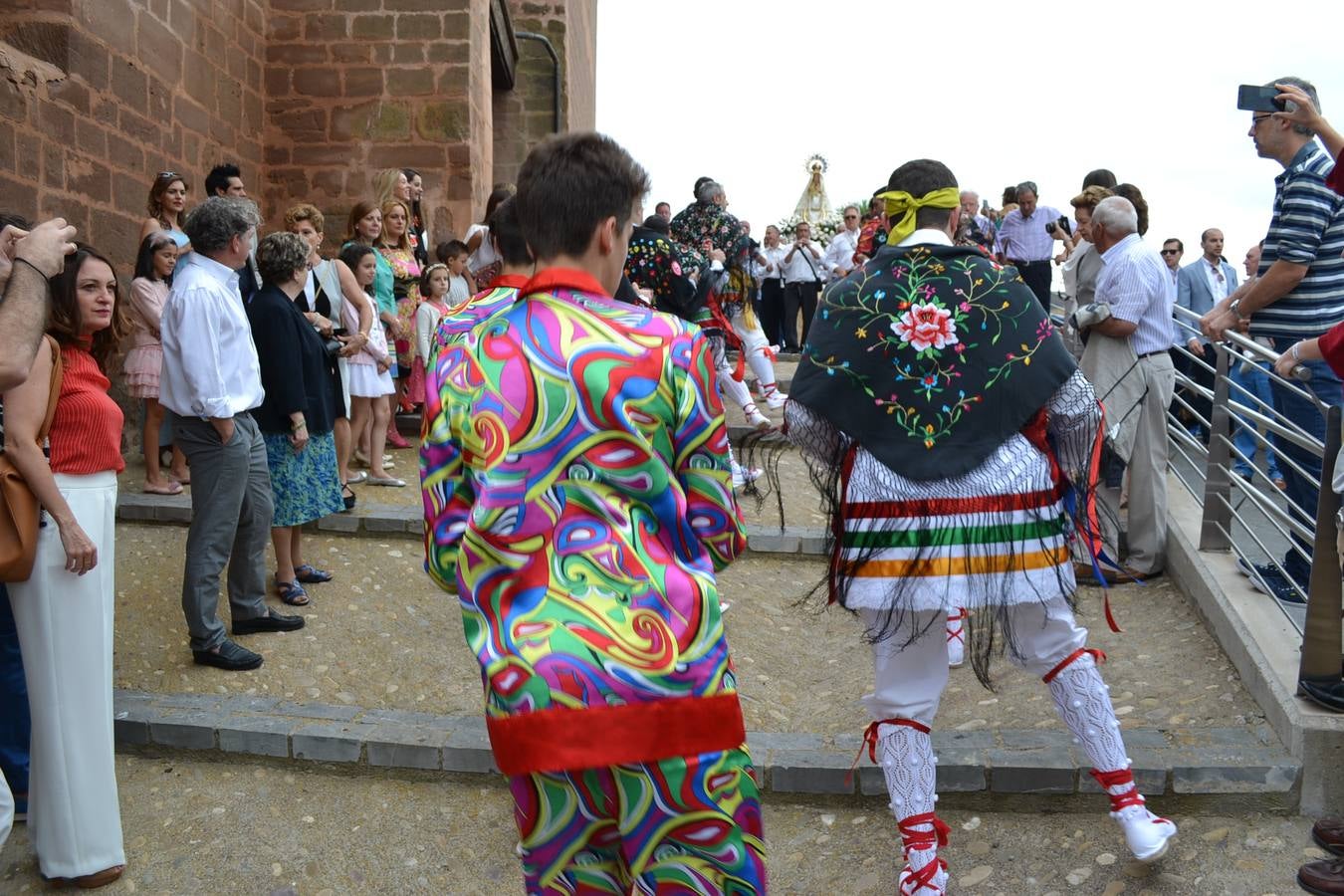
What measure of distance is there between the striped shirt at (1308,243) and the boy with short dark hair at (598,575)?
147 inches

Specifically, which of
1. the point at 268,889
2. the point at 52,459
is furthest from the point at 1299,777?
the point at 52,459

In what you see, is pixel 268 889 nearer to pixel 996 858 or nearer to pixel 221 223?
pixel 996 858

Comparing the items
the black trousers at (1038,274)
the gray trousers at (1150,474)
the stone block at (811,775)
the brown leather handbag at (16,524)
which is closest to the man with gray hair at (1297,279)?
the gray trousers at (1150,474)

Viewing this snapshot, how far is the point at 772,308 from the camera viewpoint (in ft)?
52.7

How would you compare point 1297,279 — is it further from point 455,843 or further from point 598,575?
point 598,575

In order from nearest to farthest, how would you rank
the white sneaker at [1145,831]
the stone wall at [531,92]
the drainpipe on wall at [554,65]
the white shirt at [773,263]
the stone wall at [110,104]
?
the white sneaker at [1145,831]
the stone wall at [110,104]
the white shirt at [773,263]
the drainpipe on wall at [554,65]
the stone wall at [531,92]

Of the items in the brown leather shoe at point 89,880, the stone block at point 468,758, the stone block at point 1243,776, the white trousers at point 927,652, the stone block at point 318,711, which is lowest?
the brown leather shoe at point 89,880

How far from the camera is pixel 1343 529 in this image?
326 centimetres

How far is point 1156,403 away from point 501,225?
3241 mm

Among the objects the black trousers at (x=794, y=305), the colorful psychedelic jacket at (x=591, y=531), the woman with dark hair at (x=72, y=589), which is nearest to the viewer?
the colorful psychedelic jacket at (x=591, y=531)

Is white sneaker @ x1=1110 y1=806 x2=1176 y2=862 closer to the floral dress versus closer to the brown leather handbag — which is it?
the brown leather handbag

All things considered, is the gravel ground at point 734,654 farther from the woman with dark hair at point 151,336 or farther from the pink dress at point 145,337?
the pink dress at point 145,337

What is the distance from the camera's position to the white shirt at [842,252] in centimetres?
1443

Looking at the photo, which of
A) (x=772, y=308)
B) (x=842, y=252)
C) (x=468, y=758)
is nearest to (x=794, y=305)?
(x=772, y=308)
